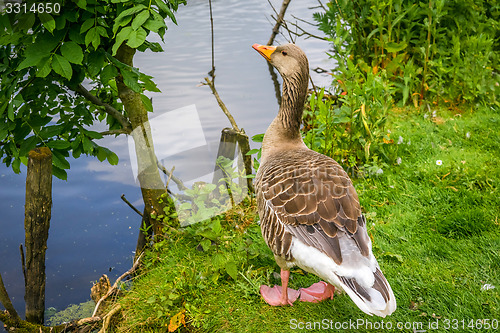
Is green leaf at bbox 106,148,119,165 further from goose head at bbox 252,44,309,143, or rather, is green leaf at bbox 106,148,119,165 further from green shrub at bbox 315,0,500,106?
green shrub at bbox 315,0,500,106

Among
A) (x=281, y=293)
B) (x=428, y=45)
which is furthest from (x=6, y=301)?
(x=428, y=45)

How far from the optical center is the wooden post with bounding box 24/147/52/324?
14.2 feet

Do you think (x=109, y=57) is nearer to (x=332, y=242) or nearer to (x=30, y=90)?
(x=30, y=90)

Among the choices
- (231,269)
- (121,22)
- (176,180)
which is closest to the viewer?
(121,22)

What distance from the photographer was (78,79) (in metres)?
4.21

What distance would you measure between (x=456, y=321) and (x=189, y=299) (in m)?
2.26

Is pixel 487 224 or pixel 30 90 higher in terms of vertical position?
pixel 30 90

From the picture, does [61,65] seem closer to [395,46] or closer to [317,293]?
[317,293]

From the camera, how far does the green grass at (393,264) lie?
138 inches

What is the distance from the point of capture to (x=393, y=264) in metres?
4.03

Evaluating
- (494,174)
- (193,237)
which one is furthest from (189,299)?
(494,174)

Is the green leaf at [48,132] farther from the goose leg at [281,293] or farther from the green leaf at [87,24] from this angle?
the goose leg at [281,293]

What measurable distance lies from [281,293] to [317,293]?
320 millimetres
